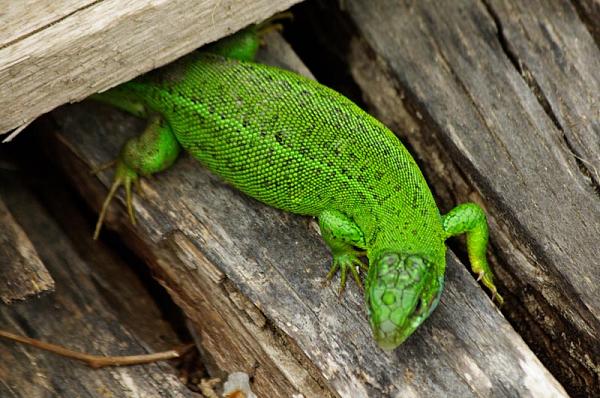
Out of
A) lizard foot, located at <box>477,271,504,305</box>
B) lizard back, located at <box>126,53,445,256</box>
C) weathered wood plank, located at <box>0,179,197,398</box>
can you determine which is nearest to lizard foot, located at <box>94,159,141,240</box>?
weathered wood plank, located at <box>0,179,197,398</box>

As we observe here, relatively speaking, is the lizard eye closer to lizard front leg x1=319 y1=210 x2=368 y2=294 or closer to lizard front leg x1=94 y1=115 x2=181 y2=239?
lizard front leg x1=319 y1=210 x2=368 y2=294

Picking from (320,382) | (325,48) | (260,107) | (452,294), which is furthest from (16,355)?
(325,48)

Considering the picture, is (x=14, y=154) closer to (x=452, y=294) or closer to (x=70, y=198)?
(x=70, y=198)

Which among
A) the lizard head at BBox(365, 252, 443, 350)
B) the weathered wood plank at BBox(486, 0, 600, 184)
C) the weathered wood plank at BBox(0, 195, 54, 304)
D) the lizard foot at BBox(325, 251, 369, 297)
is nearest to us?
the lizard head at BBox(365, 252, 443, 350)

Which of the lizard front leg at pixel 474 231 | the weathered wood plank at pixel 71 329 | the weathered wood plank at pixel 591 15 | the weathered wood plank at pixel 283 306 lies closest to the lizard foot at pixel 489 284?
the lizard front leg at pixel 474 231

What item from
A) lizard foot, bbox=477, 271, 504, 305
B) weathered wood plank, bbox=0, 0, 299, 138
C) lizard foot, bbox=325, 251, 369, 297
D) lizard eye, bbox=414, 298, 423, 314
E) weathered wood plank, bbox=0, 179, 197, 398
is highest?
weathered wood plank, bbox=0, 0, 299, 138

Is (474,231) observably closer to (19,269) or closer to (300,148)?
(300,148)

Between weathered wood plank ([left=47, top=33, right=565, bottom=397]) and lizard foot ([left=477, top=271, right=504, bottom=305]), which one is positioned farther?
lizard foot ([left=477, top=271, right=504, bottom=305])
